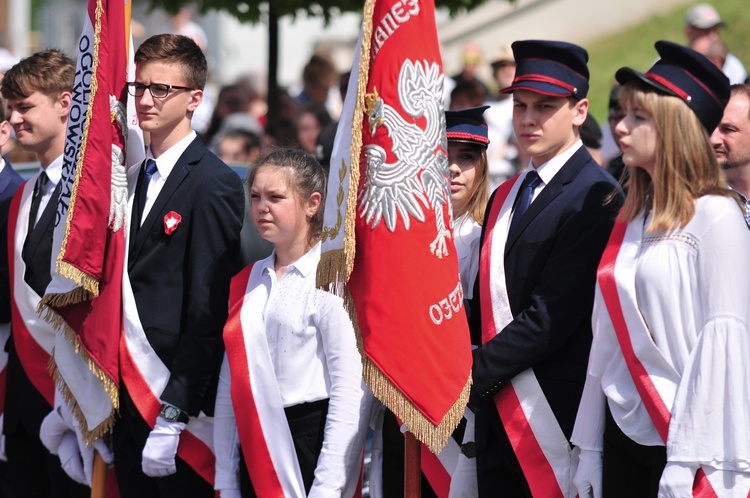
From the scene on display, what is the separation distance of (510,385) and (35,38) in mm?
24874

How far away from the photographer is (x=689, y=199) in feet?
11.8

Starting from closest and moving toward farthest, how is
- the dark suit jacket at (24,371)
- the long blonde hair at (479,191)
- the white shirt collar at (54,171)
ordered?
1. the long blonde hair at (479,191)
2. the dark suit jacket at (24,371)
3. the white shirt collar at (54,171)

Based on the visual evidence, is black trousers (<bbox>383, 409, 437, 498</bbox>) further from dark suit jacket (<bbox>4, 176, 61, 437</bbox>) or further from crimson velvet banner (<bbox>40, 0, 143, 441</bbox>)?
dark suit jacket (<bbox>4, 176, 61, 437</bbox>)

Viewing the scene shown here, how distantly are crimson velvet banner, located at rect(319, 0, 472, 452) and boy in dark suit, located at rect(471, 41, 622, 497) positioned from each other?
0.16 m

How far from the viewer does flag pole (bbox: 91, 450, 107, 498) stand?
16.2ft

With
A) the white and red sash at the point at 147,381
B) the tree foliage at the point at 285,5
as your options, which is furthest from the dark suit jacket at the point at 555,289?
the tree foliage at the point at 285,5

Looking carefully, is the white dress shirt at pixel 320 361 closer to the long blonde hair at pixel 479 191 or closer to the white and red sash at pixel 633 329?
the long blonde hair at pixel 479 191

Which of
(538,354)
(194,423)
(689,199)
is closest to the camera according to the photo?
(689,199)

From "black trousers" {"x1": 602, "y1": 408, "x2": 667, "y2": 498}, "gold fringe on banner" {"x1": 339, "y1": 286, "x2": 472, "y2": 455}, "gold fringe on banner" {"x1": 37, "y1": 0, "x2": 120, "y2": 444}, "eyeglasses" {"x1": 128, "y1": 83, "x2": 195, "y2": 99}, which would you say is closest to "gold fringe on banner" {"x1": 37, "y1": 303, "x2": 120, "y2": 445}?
"gold fringe on banner" {"x1": 37, "y1": 0, "x2": 120, "y2": 444}

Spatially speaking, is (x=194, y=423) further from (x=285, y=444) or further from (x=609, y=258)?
(x=609, y=258)

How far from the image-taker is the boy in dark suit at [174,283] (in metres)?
4.59

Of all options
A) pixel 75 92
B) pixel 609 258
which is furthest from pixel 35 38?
A: pixel 609 258

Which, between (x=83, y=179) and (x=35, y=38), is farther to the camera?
(x=35, y=38)

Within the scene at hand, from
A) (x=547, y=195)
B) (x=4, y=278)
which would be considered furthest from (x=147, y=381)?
(x=547, y=195)
